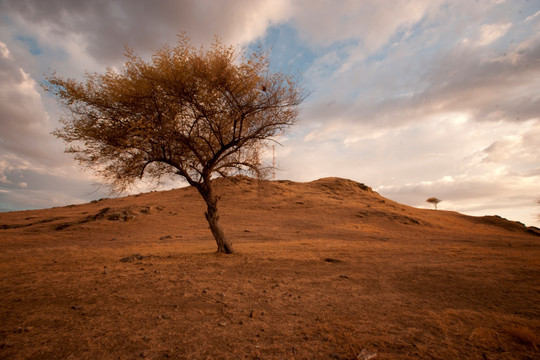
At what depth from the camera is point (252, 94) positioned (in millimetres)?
12945

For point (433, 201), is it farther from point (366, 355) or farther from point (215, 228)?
point (366, 355)

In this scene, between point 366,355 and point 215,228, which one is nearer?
point 366,355

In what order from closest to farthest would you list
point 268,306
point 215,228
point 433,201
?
point 268,306 < point 215,228 < point 433,201

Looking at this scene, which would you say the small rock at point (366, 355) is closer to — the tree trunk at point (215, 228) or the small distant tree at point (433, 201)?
the tree trunk at point (215, 228)

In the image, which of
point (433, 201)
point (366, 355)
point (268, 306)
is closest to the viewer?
point (366, 355)

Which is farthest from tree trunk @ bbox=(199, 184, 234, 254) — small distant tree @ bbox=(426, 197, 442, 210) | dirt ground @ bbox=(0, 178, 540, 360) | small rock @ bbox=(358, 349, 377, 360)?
small distant tree @ bbox=(426, 197, 442, 210)

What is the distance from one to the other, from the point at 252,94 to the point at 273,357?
Result: 11.5m

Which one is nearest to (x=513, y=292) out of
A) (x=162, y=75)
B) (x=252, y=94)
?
(x=252, y=94)

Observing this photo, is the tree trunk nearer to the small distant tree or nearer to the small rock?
the small rock

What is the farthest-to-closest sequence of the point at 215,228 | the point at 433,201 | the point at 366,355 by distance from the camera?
the point at 433,201 < the point at 215,228 < the point at 366,355

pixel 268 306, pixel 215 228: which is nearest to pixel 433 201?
pixel 215 228

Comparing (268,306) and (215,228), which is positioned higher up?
(215,228)

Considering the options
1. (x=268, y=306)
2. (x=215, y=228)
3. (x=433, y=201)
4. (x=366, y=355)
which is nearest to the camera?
(x=366, y=355)

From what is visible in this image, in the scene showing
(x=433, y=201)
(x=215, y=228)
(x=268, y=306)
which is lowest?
(x=268, y=306)
